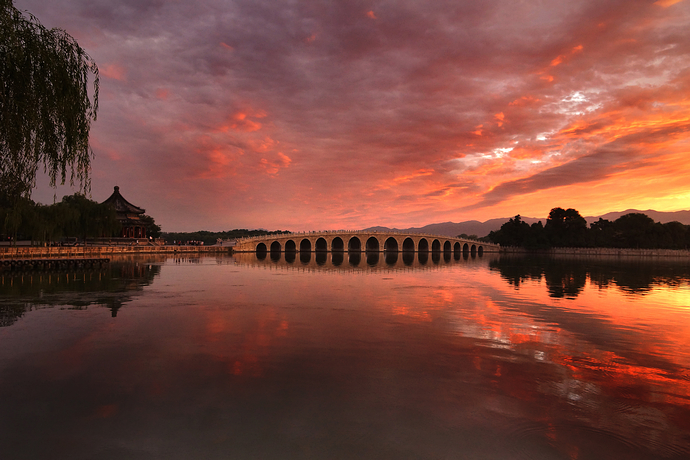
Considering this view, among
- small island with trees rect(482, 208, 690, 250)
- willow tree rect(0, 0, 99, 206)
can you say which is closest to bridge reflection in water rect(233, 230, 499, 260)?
small island with trees rect(482, 208, 690, 250)

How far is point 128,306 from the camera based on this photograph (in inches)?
558

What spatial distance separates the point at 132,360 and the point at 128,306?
283 inches

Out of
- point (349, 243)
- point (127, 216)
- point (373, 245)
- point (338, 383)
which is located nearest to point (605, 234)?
point (373, 245)

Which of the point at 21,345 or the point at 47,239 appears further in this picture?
the point at 47,239

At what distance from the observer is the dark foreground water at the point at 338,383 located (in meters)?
4.82

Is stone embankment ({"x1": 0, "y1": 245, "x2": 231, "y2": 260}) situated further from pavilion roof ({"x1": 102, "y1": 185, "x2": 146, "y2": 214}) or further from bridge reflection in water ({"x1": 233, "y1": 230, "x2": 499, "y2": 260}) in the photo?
pavilion roof ({"x1": 102, "y1": 185, "x2": 146, "y2": 214})

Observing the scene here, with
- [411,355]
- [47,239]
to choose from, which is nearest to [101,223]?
[47,239]

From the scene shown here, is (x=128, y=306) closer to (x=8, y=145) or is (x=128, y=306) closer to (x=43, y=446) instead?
(x=8, y=145)

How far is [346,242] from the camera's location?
8188 centimetres

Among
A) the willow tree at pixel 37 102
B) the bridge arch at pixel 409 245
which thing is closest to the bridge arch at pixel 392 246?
the bridge arch at pixel 409 245

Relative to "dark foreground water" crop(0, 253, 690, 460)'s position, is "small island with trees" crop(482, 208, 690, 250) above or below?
above

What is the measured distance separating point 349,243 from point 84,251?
62206 millimetres

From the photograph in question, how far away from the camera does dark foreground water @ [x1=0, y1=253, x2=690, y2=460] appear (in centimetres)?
482

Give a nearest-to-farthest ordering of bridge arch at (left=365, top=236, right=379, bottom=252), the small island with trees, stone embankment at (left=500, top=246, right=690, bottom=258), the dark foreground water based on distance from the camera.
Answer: the dark foreground water
stone embankment at (left=500, top=246, right=690, bottom=258)
bridge arch at (left=365, top=236, right=379, bottom=252)
the small island with trees
